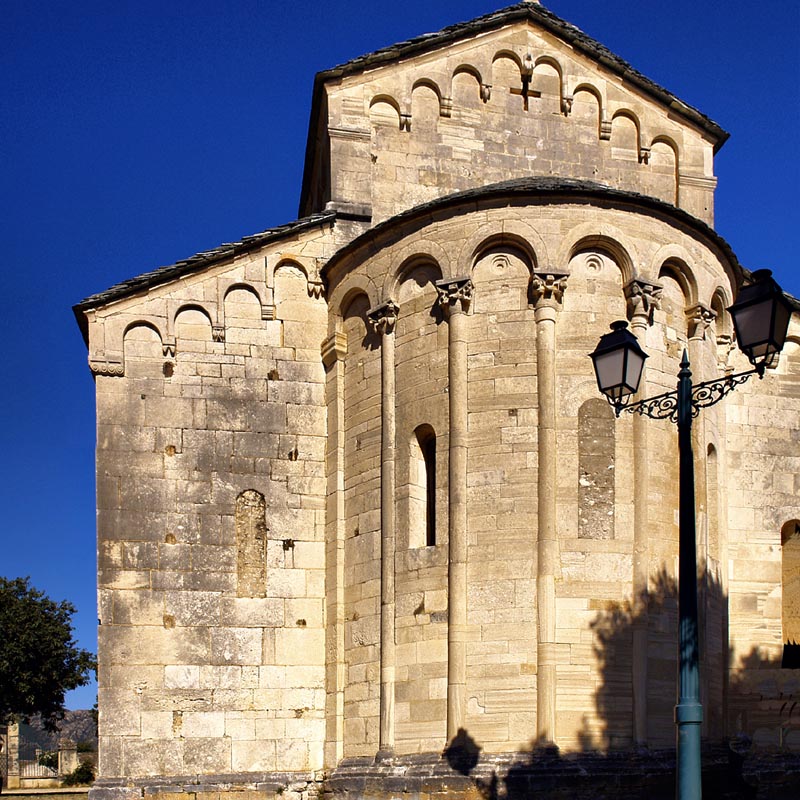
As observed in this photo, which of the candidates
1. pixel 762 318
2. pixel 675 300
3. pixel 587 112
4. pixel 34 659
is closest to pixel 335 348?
pixel 675 300

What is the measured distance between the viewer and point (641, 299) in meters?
14.8

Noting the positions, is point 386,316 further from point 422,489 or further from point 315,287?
point 422,489

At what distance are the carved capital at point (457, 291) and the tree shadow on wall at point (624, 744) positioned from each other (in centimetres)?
407

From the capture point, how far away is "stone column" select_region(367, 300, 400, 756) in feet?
47.4

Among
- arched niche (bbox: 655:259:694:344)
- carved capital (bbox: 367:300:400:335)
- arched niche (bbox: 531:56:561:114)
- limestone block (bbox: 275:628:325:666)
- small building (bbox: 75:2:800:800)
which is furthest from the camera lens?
arched niche (bbox: 531:56:561:114)

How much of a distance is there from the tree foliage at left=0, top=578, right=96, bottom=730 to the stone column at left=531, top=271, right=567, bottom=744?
29857mm

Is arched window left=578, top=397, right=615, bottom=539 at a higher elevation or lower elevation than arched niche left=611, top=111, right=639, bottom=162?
lower

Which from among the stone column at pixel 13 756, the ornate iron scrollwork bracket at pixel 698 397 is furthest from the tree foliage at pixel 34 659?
the ornate iron scrollwork bracket at pixel 698 397

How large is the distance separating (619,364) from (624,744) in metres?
6.16

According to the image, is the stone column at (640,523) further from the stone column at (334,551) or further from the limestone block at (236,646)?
the limestone block at (236,646)

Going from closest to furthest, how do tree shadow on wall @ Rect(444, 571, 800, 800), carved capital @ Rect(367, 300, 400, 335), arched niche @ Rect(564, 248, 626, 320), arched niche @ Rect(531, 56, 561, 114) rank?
tree shadow on wall @ Rect(444, 571, 800, 800) < arched niche @ Rect(564, 248, 626, 320) < carved capital @ Rect(367, 300, 400, 335) < arched niche @ Rect(531, 56, 561, 114)

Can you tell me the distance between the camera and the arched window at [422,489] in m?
14.9

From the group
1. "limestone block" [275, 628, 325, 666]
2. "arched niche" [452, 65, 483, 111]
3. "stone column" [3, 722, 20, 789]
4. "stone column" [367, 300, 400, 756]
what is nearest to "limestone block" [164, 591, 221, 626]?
"limestone block" [275, 628, 325, 666]

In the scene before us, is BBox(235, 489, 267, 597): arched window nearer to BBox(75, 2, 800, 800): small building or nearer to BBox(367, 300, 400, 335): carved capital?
BBox(75, 2, 800, 800): small building
